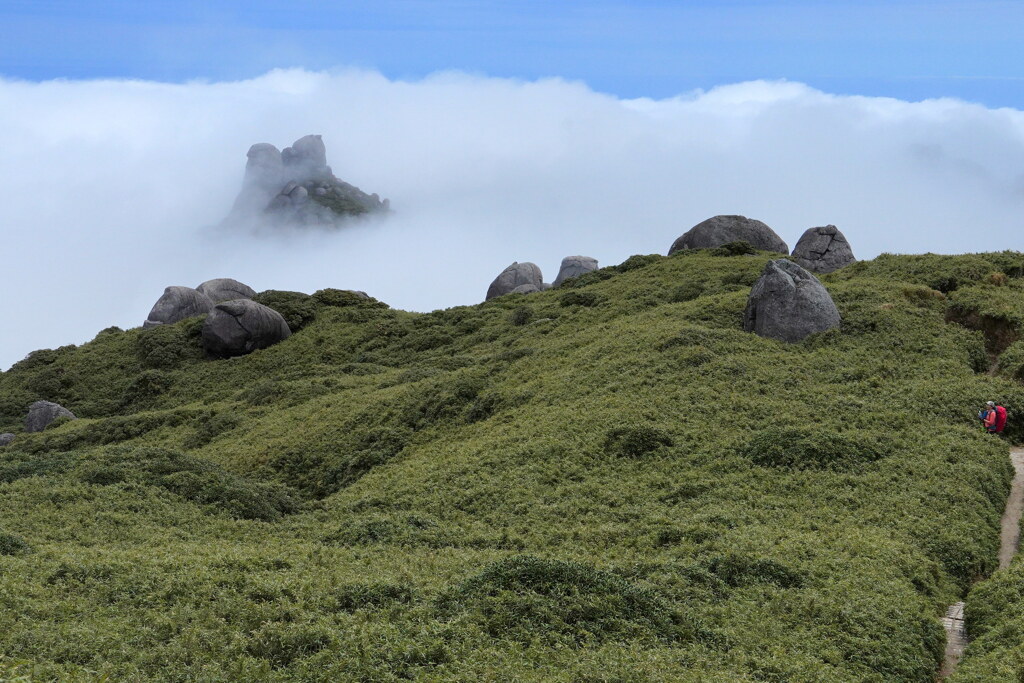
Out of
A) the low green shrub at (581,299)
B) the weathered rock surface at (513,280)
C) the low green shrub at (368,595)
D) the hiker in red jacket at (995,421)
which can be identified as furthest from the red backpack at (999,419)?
the weathered rock surface at (513,280)

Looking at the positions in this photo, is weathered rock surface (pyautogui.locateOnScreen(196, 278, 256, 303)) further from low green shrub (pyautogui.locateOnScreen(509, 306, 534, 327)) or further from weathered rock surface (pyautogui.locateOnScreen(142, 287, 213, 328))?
low green shrub (pyautogui.locateOnScreen(509, 306, 534, 327))

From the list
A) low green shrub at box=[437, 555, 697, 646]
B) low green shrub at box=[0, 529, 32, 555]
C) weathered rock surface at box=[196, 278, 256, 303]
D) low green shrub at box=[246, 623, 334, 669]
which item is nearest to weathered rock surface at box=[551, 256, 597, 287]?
weathered rock surface at box=[196, 278, 256, 303]

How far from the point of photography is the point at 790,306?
40.8 meters

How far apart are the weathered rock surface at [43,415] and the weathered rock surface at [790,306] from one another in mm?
39343

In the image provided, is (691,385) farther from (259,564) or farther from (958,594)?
(259,564)

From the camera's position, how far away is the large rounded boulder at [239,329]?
60.8 metres

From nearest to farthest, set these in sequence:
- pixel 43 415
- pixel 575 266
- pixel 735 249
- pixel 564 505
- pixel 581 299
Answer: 1. pixel 564 505
2. pixel 43 415
3. pixel 581 299
4. pixel 735 249
5. pixel 575 266

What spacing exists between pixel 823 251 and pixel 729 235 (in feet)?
35.0

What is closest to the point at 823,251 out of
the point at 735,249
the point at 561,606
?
the point at 735,249

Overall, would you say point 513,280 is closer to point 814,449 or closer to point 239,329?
point 239,329

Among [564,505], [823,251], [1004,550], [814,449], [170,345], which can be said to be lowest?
[1004,550]

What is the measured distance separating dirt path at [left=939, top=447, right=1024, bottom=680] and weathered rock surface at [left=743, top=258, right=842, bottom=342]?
11520 millimetres

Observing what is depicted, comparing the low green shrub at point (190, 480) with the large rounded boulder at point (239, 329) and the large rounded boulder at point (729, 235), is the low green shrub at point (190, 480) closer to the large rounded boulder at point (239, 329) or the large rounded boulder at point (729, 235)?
the large rounded boulder at point (239, 329)

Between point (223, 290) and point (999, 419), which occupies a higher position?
point (223, 290)
